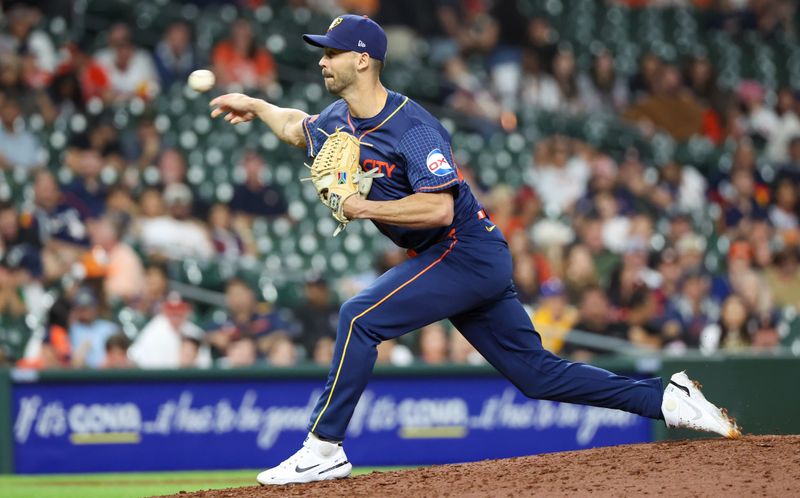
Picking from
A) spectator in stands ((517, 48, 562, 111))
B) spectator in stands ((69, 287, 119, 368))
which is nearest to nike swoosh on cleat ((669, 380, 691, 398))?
Answer: spectator in stands ((69, 287, 119, 368))

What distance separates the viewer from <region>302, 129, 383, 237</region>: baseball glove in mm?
5051

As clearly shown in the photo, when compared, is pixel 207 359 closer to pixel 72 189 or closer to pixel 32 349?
pixel 32 349

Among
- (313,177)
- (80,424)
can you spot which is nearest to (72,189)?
(80,424)

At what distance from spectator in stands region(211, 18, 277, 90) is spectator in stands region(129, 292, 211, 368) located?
11.5 feet

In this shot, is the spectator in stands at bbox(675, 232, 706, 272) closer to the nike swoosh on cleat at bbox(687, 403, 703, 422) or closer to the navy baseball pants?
the nike swoosh on cleat at bbox(687, 403, 703, 422)

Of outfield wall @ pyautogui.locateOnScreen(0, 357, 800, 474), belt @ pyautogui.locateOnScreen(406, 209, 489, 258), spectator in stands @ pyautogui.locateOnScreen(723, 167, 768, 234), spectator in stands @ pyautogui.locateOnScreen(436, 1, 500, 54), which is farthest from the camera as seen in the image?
spectator in stands @ pyautogui.locateOnScreen(436, 1, 500, 54)

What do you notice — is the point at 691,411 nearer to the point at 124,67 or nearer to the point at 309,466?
the point at 309,466

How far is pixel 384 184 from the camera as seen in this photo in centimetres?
519

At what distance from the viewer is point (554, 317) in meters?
10.2

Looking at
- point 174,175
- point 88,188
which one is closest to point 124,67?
point 174,175

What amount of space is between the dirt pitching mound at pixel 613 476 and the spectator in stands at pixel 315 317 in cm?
426

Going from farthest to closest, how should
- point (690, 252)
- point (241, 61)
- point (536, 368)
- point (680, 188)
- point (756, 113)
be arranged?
point (756, 113) → point (680, 188) → point (241, 61) → point (690, 252) → point (536, 368)

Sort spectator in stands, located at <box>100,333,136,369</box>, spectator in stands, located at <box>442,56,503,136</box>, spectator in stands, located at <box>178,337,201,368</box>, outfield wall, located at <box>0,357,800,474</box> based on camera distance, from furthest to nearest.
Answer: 1. spectator in stands, located at <box>442,56,503,136</box>
2. spectator in stands, located at <box>178,337,201,368</box>
3. spectator in stands, located at <box>100,333,136,369</box>
4. outfield wall, located at <box>0,357,800,474</box>

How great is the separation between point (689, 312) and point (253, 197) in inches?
162
